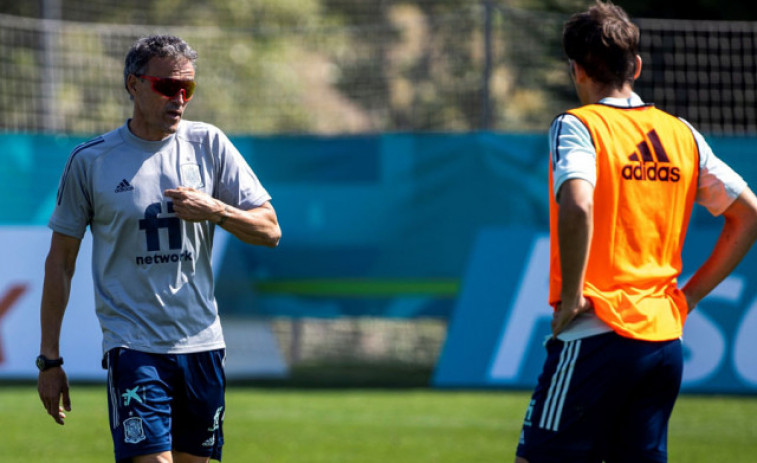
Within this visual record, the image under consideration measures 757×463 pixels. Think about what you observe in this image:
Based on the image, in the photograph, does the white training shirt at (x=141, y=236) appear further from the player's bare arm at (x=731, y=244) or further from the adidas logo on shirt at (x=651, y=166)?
the player's bare arm at (x=731, y=244)

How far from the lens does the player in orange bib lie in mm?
3668

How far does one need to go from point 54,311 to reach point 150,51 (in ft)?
3.66

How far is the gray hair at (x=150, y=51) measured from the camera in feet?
14.3

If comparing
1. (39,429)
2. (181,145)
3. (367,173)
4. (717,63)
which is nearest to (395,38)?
(367,173)

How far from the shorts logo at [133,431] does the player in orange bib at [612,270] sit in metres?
1.47

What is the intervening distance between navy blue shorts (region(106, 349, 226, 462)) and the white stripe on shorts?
1431mm

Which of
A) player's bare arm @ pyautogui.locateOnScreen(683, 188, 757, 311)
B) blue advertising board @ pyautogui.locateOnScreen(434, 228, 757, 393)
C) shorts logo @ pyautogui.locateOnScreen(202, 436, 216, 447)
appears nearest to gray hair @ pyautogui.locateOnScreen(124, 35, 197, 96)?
shorts logo @ pyautogui.locateOnScreen(202, 436, 216, 447)

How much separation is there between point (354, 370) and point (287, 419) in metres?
2.00

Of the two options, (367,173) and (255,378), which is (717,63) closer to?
(367,173)

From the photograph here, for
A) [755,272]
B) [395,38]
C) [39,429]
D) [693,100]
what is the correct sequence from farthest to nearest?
[395,38] → [693,100] → [755,272] → [39,429]

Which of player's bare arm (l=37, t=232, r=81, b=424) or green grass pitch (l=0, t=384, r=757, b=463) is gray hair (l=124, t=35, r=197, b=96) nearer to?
player's bare arm (l=37, t=232, r=81, b=424)

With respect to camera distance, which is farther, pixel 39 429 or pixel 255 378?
pixel 255 378

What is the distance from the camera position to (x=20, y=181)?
10547 millimetres

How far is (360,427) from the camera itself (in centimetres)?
875
